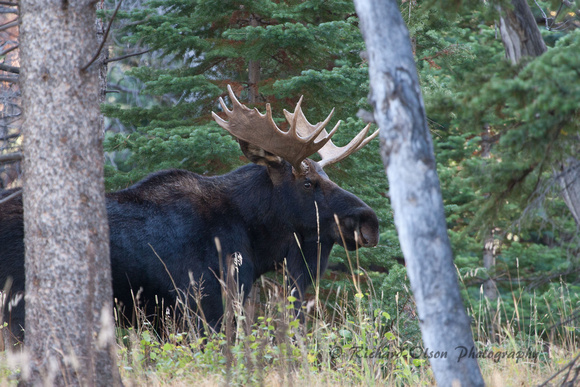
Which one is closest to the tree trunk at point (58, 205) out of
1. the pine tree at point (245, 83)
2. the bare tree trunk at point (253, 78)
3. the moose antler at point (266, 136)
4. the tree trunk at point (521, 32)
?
the moose antler at point (266, 136)

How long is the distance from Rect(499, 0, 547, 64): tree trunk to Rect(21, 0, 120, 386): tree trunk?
105 inches

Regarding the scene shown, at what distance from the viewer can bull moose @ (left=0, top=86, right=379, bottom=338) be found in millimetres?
5359

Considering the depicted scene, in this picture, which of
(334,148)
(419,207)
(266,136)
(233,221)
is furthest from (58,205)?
(334,148)

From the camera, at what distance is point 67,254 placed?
3.45 metres

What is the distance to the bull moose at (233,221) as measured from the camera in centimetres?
536

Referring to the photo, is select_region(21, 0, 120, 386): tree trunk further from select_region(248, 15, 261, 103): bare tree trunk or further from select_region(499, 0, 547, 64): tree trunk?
select_region(248, 15, 261, 103): bare tree trunk

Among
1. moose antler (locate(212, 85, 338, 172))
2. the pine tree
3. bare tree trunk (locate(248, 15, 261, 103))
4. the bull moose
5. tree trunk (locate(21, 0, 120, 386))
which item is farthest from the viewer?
bare tree trunk (locate(248, 15, 261, 103))

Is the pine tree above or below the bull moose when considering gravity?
above

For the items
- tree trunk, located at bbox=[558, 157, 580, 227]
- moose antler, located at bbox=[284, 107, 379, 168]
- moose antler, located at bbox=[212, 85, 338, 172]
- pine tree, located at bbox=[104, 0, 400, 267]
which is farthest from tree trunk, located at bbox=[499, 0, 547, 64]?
pine tree, located at bbox=[104, 0, 400, 267]

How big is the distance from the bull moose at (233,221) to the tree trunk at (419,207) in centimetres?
244

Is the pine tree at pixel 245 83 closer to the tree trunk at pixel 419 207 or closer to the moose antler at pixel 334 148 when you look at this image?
the moose antler at pixel 334 148

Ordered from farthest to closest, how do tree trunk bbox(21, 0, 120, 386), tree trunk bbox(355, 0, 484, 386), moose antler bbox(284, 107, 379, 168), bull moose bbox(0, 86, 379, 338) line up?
moose antler bbox(284, 107, 379, 168)
bull moose bbox(0, 86, 379, 338)
tree trunk bbox(21, 0, 120, 386)
tree trunk bbox(355, 0, 484, 386)

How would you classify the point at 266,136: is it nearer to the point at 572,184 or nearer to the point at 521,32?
the point at 521,32

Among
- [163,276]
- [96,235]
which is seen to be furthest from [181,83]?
[96,235]
